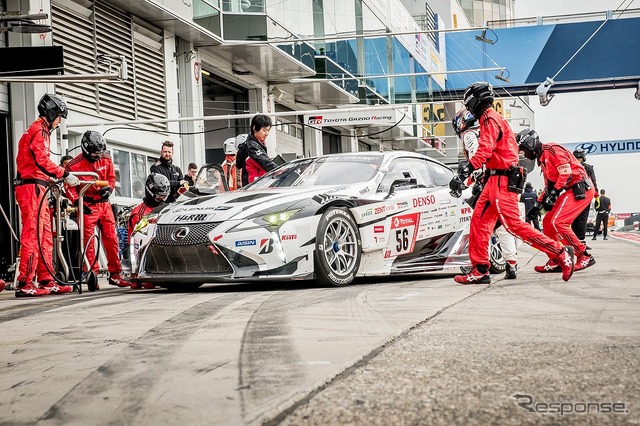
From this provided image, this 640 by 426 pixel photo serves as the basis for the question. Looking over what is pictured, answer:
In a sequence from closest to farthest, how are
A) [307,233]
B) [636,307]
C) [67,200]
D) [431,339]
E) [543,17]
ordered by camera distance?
[431,339] < [636,307] < [307,233] < [67,200] < [543,17]

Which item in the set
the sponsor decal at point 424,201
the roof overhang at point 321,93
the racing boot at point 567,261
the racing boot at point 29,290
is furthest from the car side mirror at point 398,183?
the roof overhang at point 321,93

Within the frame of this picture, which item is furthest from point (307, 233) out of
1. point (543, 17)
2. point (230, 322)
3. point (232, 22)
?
point (543, 17)

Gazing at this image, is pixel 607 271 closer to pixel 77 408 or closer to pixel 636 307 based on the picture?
pixel 636 307

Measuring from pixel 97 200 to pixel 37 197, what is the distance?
0.97 metres

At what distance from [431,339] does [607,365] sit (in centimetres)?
105

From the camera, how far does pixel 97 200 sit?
10734 millimetres

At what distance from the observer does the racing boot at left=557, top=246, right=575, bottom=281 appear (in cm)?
909

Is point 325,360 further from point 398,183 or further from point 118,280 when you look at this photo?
point 118,280

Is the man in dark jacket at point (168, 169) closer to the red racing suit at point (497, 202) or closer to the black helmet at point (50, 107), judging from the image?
the black helmet at point (50, 107)

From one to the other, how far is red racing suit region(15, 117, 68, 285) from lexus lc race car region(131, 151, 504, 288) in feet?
3.52

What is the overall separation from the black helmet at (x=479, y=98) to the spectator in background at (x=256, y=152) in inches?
121

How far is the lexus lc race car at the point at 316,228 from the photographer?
28.7 feet

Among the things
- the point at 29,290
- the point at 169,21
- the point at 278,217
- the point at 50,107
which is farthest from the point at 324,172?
the point at 169,21

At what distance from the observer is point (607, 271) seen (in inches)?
421
